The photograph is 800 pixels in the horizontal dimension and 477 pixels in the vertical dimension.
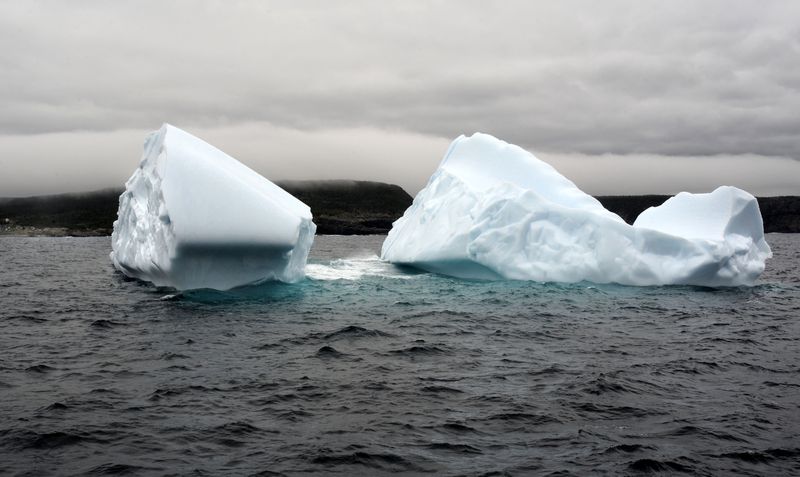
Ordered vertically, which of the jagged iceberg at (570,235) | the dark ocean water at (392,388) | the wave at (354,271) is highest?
the jagged iceberg at (570,235)

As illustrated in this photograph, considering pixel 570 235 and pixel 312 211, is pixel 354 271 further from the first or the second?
pixel 312 211

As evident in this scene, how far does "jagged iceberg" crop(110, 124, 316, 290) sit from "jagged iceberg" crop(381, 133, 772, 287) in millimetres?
5869

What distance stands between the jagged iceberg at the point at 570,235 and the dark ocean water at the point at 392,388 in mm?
4317

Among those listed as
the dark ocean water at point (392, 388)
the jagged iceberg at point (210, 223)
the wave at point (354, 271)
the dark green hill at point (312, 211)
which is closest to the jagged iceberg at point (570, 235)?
the wave at point (354, 271)

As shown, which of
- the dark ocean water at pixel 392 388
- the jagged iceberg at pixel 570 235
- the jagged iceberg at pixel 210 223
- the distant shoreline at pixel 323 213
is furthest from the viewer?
the distant shoreline at pixel 323 213

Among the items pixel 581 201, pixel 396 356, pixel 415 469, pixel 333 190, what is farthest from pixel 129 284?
pixel 333 190

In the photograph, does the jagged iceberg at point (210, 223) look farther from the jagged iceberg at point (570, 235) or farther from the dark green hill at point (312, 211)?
the dark green hill at point (312, 211)

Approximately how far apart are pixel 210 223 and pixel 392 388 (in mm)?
8457

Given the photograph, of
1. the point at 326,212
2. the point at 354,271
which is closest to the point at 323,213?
the point at 326,212

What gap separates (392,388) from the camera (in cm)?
838

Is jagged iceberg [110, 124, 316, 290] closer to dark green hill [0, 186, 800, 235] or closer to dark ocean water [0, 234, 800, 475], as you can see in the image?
dark ocean water [0, 234, 800, 475]

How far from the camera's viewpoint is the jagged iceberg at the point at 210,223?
15453 mm

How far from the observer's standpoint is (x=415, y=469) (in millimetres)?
5879

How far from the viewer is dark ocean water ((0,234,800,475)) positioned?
613 centimetres
